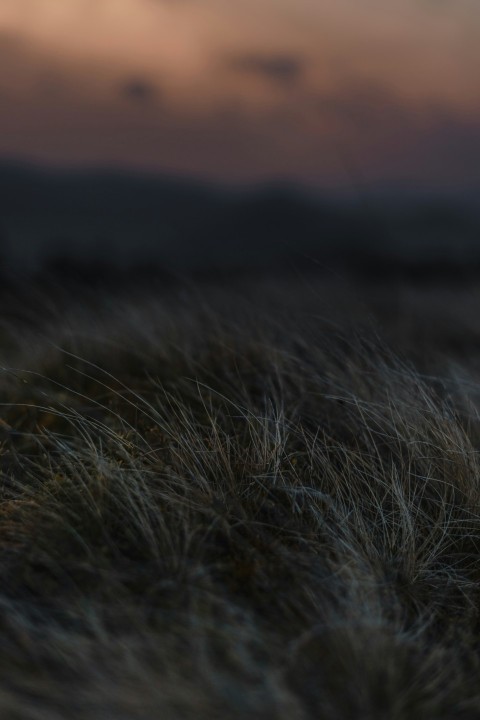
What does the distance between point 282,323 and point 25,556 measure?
314 cm

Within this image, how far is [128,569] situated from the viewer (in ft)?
8.71

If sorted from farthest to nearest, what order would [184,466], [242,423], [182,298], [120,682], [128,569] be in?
[182,298]
[242,423]
[184,466]
[128,569]
[120,682]

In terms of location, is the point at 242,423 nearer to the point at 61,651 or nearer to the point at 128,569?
the point at 128,569

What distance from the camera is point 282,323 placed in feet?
18.3

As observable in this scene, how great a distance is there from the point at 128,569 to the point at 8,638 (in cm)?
41

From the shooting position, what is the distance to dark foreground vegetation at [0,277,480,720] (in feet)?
7.39

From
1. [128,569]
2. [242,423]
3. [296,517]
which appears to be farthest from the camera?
[242,423]

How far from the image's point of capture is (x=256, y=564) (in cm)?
273

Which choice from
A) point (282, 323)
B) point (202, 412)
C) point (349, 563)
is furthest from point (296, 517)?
point (282, 323)

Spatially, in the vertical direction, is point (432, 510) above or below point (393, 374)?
below

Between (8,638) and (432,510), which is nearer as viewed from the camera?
(8,638)

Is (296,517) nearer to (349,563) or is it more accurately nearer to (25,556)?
(349,563)

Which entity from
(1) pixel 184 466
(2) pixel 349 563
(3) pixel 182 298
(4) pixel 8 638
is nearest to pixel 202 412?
(1) pixel 184 466

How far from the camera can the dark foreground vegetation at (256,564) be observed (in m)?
2.25
